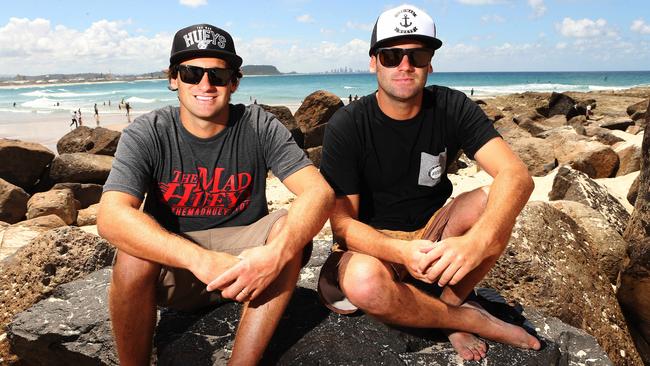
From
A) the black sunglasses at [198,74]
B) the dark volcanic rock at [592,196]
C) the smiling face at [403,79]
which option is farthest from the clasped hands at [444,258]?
the dark volcanic rock at [592,196]

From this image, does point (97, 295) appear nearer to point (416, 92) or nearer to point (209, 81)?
point (209, 81)

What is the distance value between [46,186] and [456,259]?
10840 millimetres

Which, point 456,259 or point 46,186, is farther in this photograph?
point 46,186

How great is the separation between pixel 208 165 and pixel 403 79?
Result: 1208 mm

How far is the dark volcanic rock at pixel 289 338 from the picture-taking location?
2775 millimetres

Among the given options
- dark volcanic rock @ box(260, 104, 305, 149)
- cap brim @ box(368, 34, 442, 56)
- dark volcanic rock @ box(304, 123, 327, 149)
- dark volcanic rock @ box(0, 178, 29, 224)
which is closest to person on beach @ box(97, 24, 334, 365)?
cap brim @ box(368, 34, 442, 56)

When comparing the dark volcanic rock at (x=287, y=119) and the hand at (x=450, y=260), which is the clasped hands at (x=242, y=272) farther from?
the dark volcanic rock at (x=287, y=119)

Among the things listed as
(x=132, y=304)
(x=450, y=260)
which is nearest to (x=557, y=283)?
(x=450, y=260)

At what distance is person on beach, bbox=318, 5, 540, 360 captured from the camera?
8.46ft

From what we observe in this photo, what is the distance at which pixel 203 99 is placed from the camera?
9.40ft

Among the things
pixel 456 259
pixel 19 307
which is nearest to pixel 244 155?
pixel 456 259

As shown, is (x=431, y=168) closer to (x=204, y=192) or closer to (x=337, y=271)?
(x=337, y=271)

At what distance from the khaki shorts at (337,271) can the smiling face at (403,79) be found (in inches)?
26.1

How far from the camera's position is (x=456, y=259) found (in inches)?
98.1
